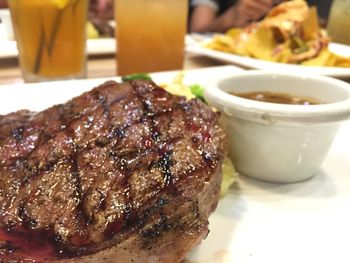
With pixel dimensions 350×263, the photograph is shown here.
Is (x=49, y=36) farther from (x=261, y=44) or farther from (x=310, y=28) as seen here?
(x=310, y=28)

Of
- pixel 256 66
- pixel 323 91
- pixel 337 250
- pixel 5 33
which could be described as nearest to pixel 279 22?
pixel 256 66

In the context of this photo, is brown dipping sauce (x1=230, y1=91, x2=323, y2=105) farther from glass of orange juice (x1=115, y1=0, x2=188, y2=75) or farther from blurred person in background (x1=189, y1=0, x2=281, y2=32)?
blurred person in background (x1=189, y1=0, x2=281, y2=32)

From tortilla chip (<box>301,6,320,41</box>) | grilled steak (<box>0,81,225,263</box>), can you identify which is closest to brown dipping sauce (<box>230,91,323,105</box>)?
grilled steak (<box>0,81,225,263</box>)

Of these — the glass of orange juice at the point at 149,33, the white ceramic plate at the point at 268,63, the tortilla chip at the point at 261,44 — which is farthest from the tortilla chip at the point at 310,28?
the glass of orange juice at the point at 149,33

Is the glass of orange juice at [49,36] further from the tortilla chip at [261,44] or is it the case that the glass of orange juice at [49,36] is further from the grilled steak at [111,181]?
the tortilla chip at [261,44]

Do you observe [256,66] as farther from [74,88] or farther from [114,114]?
[114,114]

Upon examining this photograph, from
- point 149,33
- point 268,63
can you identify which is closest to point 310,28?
point 268,63
